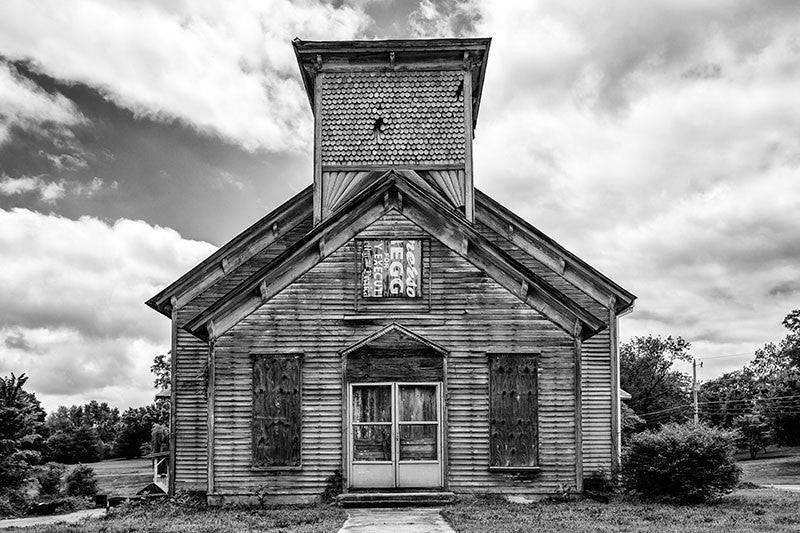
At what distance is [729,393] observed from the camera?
238 feet

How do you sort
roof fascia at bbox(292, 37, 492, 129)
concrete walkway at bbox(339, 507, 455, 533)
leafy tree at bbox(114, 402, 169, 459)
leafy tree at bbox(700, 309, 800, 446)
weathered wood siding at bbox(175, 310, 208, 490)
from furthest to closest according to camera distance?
leafy tree at bbox(114, 402, 169, 459) → leafy tree at bbox(700, 309, 800, 446) → roof fascia at bbox(292, 37, 492, 129) → weathered wood siding at bbox(175, 310, 208, 490) → concrete walkway at bbox(339, 507, 455, 533)

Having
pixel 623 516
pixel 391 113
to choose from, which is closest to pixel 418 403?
pixel 623 516

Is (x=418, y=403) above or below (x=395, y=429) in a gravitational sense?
above

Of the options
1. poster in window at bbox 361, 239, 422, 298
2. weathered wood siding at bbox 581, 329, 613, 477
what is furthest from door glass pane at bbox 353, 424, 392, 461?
weathered wood siding at bbox 581, 329, 613, 477

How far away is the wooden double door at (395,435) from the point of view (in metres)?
17.2

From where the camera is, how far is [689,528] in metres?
13.6

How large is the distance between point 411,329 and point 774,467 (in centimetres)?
3481

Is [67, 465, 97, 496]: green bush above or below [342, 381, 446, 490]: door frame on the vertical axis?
below

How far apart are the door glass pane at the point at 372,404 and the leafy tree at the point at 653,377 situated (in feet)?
158

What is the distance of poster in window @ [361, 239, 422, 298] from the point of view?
17.8m

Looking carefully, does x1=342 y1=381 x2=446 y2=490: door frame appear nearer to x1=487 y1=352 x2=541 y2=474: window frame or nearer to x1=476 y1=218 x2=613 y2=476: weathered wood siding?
x1=487 y1=352 x2=541 y2=474: window frame

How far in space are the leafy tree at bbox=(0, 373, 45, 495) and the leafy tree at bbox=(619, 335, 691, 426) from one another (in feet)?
158

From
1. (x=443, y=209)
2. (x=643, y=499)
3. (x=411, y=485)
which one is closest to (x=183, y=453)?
(x=411, y=485)

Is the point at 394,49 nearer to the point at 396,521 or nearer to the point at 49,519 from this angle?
the point at 396,521
